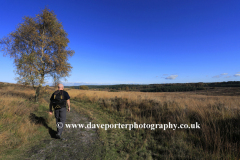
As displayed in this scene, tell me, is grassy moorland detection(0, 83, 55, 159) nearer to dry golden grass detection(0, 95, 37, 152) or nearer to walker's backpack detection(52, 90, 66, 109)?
dry golden grass detection(0, 95, 37, 152)

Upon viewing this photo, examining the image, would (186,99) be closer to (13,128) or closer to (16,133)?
(16,133)

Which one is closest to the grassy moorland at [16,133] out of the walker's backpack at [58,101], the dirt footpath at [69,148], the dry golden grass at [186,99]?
the dirt footpath at [69,148]

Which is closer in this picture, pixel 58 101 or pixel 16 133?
pixel 16 133

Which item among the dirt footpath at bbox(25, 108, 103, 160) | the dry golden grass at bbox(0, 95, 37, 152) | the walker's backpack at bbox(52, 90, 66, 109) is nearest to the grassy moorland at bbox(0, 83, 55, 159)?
the dry golden grass at bbox(0, 95, 37, 152)

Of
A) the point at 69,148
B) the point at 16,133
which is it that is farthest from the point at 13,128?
the point at 69,148

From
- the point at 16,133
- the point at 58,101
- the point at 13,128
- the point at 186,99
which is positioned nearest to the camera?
the point at 16,133

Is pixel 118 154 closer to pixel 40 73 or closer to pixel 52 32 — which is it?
pixel 40 73

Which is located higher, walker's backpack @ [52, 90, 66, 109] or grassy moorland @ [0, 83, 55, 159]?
walker's backpack @ [52, 90, 66, 109]

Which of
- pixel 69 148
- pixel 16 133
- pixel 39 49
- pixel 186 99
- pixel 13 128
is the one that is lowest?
pixel 69 148

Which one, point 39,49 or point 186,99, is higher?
point 39,49

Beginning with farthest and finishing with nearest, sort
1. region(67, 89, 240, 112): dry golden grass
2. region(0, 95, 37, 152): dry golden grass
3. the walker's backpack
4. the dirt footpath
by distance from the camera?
region(67, 89, 240, 112): dry golden grass, the walker's backpack, region(0, 95, 37, 152): dry golden grass, the dirt footpath

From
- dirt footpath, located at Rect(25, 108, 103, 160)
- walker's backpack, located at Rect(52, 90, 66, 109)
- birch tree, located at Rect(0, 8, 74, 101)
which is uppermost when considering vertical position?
birch tree, located at Rect(0, 8, 74, 101)

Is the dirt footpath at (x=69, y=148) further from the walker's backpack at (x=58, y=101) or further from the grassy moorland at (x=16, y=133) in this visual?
the walker's backpack at (x=58, y=101)

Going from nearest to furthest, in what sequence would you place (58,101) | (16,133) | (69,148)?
(69,148) < (16,133) < (58,101)
